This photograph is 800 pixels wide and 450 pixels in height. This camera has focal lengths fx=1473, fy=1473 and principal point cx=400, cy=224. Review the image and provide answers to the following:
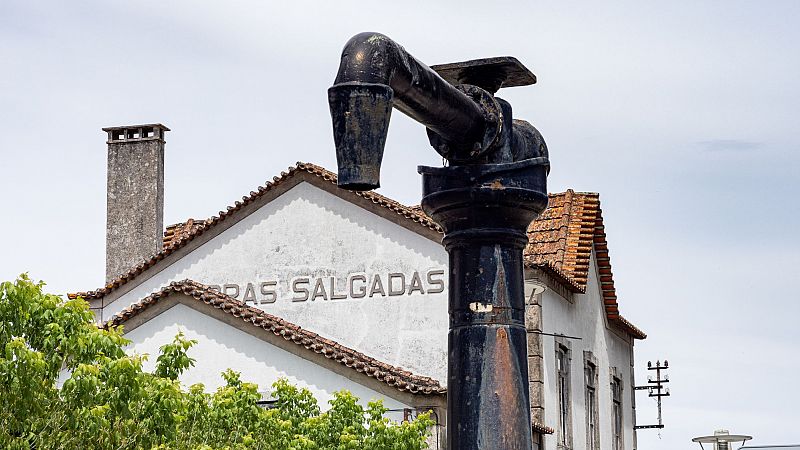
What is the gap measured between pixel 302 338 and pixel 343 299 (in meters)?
3.08

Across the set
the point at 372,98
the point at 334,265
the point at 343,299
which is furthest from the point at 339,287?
the point at 372,98

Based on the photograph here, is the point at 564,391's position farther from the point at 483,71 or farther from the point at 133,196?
the point at 483,71

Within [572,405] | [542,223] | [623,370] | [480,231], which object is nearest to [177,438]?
[480,231]

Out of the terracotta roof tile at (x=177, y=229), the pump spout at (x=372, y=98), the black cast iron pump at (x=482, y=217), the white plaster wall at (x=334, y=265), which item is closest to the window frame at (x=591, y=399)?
the white plaster wall at (x=334, y=265)

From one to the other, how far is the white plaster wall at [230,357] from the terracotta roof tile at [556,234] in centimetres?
331

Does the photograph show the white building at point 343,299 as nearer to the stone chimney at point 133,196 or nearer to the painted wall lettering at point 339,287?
the painted wall lettering at point 339,287

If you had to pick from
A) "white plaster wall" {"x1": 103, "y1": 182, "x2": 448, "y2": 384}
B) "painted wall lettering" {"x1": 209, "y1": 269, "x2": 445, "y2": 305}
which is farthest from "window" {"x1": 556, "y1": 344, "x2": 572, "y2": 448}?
"painted wall lettering" {"x1": 209, "y1": 269, "x2": 445, "y2": 305}

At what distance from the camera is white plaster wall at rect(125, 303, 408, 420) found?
69.8ft

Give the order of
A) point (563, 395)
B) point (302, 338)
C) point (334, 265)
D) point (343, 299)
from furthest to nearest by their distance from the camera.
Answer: point (563, 395) < point (334, 265) < point (343, 299) < point (302, 338)

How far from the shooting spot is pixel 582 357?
26.3 m

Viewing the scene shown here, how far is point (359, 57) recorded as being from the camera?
4.71m

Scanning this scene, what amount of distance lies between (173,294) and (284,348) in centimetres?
198

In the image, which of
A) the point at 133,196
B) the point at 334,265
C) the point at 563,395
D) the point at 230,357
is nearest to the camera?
the point at 230,357

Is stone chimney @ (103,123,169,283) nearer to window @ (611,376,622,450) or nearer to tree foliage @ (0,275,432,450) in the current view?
window @ (611,376,622,450)
